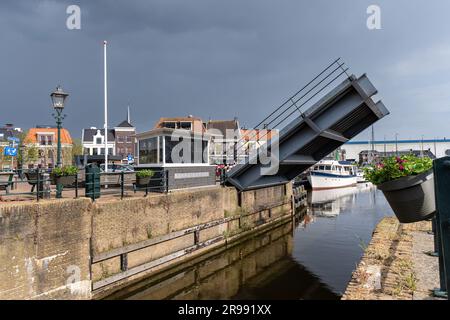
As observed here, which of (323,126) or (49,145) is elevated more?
(49,145)

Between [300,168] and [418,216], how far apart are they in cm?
1319

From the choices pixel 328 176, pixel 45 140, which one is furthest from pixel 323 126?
pixel 45 140

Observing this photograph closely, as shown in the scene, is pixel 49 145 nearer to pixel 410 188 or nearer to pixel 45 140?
pixel 45 140

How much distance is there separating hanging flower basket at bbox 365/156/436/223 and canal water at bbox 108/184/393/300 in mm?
4943

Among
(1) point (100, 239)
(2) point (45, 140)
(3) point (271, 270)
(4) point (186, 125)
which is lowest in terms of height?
(3) point (271, 270)

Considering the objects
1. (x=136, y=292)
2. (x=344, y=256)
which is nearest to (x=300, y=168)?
(x=344, y=256)

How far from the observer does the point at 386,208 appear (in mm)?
25891

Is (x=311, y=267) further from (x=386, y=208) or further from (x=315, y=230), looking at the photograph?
(x=386, y=208)

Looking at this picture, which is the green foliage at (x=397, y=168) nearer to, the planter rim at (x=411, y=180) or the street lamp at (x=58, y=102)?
the planter rim at (x=411, y=180)

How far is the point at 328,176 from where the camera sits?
4000cm

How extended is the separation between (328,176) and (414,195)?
123 ft

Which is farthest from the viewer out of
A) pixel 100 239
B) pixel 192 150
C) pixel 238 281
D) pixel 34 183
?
pixel 192 150

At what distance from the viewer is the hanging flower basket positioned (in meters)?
4.14

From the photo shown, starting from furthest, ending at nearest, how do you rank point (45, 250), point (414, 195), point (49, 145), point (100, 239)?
point (49, 145)
point (100, 239)
point (45, 250)
point (414, 195)
